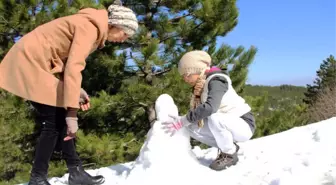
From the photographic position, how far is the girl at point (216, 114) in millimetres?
2676

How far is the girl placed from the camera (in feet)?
8.78

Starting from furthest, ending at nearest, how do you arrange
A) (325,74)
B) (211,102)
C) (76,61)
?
(325,74) < (211,102) < (76,61)

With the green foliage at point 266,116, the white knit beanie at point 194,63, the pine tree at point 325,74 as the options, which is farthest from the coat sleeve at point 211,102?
the pine tree at point 325,74

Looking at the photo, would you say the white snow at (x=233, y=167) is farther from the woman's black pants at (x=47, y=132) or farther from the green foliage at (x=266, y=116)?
the green foliage at (x=266, y=116)

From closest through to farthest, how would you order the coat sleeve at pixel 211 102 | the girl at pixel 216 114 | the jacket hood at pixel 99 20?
the jacket hood at pixel 99 20
the coat sleeve at pixel 211 102
the girl at pixel 216 114

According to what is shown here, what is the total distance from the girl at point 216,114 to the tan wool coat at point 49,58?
0.76 m

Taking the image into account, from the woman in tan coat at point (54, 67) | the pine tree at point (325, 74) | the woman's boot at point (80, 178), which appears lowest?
the woman's boot at point (80, 178)

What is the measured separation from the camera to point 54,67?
229cm

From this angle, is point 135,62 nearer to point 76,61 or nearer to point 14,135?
point 14,135

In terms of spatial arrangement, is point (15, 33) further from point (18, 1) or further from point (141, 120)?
point (141, 120)

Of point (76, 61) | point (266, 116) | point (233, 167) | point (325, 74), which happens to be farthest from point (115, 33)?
point (325, 74)

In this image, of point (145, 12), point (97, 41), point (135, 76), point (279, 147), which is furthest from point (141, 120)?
point (97, 41)

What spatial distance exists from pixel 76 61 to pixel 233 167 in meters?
1.32

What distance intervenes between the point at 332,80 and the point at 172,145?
1339 inches
